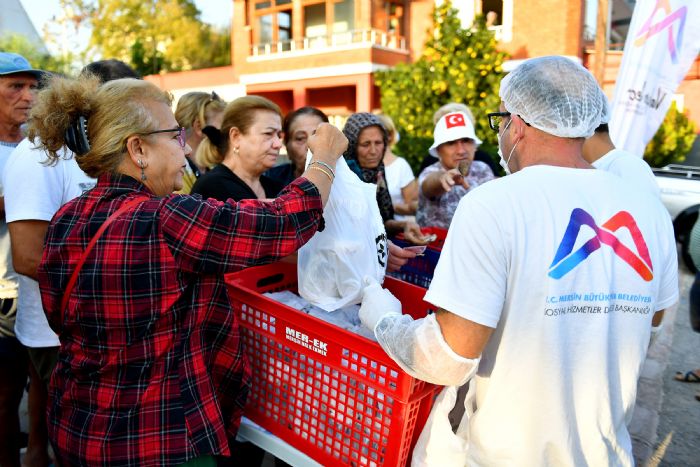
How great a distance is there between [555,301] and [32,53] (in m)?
36.0

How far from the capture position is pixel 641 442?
331 cm

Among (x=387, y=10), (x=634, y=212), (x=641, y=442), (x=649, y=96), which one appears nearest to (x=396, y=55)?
Result: (x=387, y=10)

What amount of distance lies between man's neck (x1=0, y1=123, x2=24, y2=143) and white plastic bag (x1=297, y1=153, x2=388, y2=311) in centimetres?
179

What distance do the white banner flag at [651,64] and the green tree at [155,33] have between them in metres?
29.5

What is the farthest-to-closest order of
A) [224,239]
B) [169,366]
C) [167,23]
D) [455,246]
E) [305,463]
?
[167,23]
[305,463]
[169,366]
[224,239]
[455,246]

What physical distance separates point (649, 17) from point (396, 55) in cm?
1481

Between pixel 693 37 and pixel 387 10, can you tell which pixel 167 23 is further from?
pixel 693 37

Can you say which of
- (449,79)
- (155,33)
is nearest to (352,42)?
(449,79)

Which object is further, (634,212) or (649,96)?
(649,96)

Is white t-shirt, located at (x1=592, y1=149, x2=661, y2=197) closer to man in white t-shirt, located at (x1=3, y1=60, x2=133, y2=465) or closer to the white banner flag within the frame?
the white banner flag

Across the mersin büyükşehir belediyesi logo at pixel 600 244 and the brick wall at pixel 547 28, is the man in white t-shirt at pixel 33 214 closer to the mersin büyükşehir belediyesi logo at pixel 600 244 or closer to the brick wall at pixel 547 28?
the mersin büyükşehir belediyesi logo at pixel 600 244

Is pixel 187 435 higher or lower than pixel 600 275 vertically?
lower

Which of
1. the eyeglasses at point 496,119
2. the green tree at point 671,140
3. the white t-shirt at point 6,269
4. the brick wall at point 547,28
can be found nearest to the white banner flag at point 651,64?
the eyeglasses at point 496,119

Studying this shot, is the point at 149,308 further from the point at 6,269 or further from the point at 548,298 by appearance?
the point at 6,269
